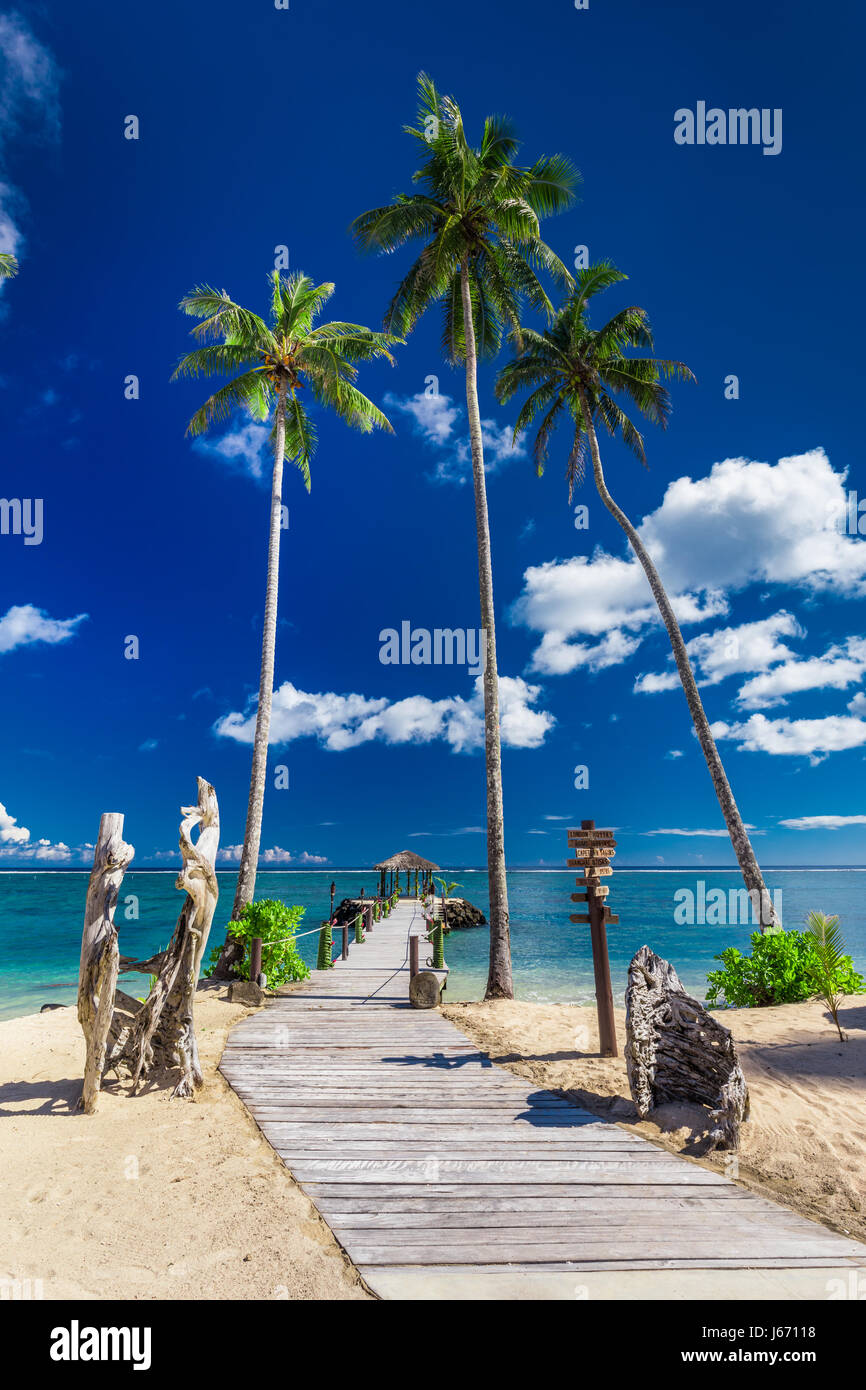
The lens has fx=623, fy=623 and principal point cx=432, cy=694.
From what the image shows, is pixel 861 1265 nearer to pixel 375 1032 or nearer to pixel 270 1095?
pixel 270 1095

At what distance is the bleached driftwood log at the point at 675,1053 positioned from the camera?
571 cm

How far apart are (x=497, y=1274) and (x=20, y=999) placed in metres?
22.7

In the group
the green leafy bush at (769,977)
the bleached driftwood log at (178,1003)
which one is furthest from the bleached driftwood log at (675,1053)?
the green leafy bush at (769,977)

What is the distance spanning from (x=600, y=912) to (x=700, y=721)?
30.5 ft

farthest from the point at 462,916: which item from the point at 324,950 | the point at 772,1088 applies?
the point at 772,1088

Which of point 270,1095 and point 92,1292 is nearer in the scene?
point 92,1292

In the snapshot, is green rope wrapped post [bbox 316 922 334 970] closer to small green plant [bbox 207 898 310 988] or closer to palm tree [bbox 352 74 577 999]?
small green plant [bbox 207 898 310 988]

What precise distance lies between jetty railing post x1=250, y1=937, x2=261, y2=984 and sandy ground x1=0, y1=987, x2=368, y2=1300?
4279 mm

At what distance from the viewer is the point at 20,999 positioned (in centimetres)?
2019

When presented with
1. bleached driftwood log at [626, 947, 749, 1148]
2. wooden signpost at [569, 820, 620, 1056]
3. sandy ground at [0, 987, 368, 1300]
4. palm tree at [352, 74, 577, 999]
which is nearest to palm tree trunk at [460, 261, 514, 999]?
palm tree at [352, 74, 577, 999]

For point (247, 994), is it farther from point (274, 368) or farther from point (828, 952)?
point (274, 368)

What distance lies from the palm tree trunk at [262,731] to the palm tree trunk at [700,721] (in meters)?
9.17

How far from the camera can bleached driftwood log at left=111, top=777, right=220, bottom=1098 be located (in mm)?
A: 6805
